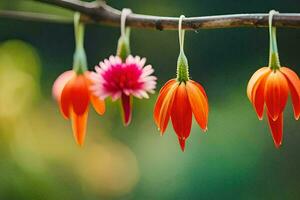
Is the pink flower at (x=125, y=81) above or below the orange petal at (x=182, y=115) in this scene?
above

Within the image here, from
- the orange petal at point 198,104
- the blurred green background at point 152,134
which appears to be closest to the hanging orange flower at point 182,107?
the orange petal at point 198,104

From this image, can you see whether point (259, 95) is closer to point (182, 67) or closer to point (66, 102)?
point (182, 67)

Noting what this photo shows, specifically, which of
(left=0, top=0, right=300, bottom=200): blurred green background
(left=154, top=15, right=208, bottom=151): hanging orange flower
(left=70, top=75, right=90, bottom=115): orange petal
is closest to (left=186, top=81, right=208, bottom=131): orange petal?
(left=154, top=15, right=208, bottom=151): hanging orange flower

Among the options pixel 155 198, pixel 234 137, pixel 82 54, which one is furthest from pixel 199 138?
pixel 82 54

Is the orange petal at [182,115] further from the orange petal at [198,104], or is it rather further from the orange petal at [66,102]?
the orange petal at [66,102]

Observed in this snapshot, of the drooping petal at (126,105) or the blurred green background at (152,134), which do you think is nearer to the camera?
the drooping petal at (126,105)

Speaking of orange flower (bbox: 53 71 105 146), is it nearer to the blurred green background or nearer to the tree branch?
the tree branch

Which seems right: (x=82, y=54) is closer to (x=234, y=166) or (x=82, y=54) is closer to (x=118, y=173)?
(x=234, y=166)
